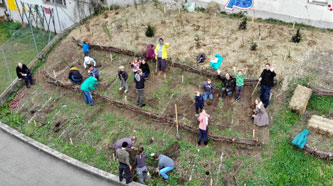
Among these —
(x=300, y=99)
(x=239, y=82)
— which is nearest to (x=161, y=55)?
(x=239, y=82)

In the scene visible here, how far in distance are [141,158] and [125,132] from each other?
2589 mm

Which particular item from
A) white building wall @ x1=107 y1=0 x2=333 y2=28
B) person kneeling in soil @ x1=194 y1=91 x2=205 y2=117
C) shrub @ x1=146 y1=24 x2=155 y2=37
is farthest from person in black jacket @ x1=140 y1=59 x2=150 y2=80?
white building wall @ x1=107 y1=0 x2=333 y2=28

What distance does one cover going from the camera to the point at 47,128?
1360 centimetres

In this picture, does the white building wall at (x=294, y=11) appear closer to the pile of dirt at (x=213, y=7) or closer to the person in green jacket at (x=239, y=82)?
the pile of dirt at (x=213, y=7)

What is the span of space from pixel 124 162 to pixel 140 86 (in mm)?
3460

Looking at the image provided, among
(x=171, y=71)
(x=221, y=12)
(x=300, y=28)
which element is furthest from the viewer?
(x=221, y=12)

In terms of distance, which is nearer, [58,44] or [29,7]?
[58,44]

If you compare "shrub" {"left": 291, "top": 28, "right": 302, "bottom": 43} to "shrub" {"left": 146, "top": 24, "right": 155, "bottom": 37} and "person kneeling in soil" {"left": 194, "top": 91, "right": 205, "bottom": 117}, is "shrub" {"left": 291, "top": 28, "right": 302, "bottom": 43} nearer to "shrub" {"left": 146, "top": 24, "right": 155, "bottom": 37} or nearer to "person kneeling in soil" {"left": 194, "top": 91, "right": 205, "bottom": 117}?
"person kneeling in soil" {"left": 194, "top": 91, "right": 205, "bottom": 117}

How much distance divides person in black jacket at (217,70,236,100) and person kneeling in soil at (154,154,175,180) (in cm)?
384

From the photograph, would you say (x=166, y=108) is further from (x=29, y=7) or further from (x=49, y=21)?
(x=29, y=7)

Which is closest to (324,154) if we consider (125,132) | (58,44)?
(125,132)

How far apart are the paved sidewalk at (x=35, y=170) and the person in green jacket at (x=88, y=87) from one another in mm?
2787

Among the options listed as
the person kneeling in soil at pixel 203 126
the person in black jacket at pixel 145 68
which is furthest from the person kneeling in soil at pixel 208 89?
the person in black jacket at pixel 145 68

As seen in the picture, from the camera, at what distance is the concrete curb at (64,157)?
36.7 feet
